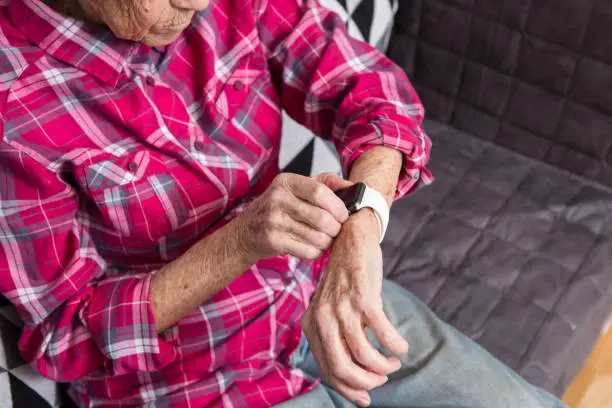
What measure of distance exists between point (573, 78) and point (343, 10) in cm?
50

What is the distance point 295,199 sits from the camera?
779 mm

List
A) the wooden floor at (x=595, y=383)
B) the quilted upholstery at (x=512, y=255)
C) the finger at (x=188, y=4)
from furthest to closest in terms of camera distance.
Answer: the wooden floor at (x=595, y=383) < the quilted upholstery at (x=512, y=255) < the finger at (x=188, y=4)

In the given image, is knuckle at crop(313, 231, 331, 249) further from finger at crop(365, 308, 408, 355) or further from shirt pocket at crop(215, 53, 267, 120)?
shirt pocket at crop(215, 53, 267, 120)

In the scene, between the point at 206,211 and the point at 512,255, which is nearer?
the point at 206,211

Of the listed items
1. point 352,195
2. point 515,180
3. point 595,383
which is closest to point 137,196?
point 352,195

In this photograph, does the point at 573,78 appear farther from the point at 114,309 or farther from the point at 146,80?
the point at 114,309

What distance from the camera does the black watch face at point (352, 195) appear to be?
817 mm

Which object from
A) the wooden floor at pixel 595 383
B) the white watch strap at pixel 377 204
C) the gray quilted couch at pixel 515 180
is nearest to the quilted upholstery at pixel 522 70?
the gray quilted couch at pixel 515 180

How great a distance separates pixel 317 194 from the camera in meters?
0.77

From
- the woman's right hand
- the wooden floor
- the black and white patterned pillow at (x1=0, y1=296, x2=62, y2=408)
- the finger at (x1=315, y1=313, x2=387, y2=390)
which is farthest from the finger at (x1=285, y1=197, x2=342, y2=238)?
the wooden floor

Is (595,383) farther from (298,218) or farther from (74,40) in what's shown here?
(74,40)

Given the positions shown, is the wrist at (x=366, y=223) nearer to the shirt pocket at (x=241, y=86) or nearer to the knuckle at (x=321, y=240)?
the knuckle at (x=321, y=240)

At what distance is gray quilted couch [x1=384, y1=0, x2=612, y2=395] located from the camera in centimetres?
126

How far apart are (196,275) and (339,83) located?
0.36 meters
